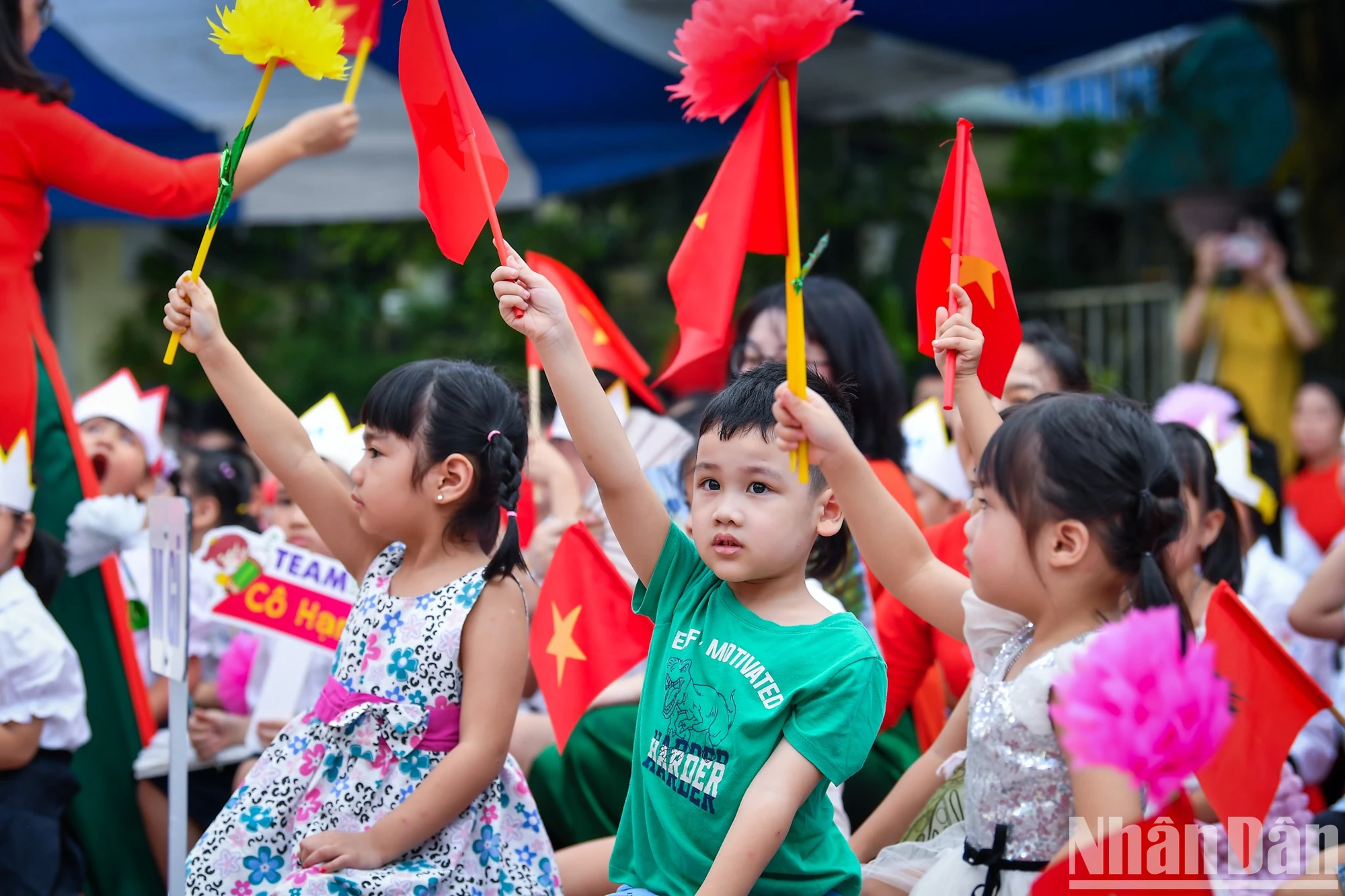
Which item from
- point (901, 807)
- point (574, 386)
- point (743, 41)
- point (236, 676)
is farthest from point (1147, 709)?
point (236, 676)

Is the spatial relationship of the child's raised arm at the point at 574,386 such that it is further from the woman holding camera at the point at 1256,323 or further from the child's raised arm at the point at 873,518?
Answer: the woman holding camera at the point at 1256,323

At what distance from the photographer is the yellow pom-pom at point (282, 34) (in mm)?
2115

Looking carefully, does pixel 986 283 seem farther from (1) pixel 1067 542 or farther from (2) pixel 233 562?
(2) pixel 233 562

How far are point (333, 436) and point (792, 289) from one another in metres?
1.71

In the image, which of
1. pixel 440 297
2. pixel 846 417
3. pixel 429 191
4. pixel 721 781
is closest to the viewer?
pixel 721 781

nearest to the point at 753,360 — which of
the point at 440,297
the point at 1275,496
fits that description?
the point at 1275,496

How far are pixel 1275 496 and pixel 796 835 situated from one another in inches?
99.9

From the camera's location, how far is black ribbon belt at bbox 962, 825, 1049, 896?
1.68 m

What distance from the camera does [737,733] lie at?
180cm

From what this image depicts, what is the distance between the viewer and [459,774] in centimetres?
204

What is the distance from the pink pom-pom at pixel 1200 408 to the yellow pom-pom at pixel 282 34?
231 cm

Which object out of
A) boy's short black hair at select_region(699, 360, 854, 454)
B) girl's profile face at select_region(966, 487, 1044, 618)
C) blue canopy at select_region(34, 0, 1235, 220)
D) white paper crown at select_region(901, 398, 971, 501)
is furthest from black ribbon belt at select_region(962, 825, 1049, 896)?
blue canopy at select_region(34, 0, 1235, 220)

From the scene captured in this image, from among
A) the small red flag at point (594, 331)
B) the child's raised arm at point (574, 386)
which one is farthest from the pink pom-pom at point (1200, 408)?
the child's raised arm at point (574, 386)

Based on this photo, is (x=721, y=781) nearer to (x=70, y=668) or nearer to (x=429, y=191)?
(x=429, y=191)
